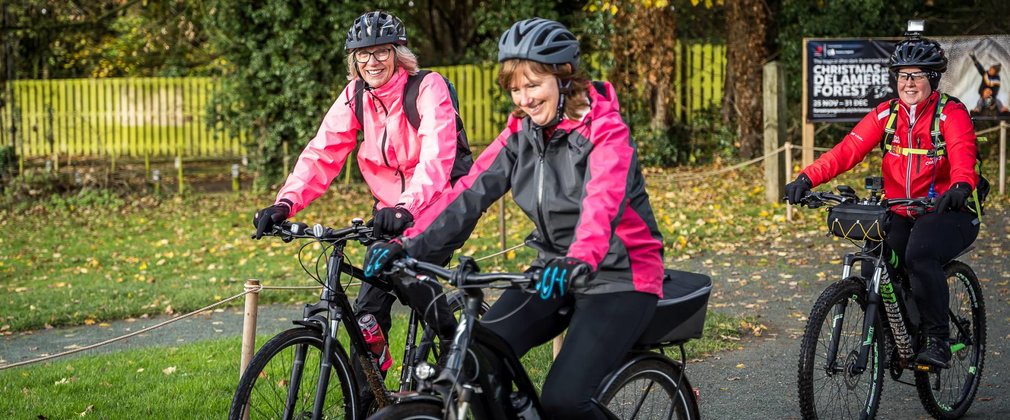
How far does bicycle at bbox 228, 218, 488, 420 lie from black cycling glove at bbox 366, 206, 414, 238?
0.43 ft

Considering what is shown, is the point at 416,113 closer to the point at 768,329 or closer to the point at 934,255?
the point at 934,255

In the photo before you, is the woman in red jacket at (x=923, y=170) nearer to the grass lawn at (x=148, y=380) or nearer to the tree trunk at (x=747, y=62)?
the grass lawn at (x=148, y=380)

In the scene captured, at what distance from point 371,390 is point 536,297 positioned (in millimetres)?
1034

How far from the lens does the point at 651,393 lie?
4.08 metres

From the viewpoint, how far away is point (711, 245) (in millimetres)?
11883

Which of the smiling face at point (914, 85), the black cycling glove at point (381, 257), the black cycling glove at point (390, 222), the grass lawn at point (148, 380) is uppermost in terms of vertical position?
the smiling face at point (914, 85)

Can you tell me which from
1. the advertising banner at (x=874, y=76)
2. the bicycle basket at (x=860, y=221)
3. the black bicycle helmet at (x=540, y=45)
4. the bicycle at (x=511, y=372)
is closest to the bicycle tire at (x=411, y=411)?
the bicycle at (x=511, y=372)

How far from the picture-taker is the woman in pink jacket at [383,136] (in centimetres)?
478

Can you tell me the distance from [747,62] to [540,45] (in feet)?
53.2

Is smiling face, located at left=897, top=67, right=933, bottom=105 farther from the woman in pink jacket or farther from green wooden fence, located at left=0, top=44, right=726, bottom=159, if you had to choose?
green wooden fence, located at left=0, top=44, right=726, bottom=159

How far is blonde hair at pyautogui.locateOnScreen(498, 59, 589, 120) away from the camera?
145 inches

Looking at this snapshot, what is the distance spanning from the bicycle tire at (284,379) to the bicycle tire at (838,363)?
191 cm

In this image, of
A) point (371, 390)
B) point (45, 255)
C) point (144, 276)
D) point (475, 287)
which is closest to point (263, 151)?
point (45, 255)

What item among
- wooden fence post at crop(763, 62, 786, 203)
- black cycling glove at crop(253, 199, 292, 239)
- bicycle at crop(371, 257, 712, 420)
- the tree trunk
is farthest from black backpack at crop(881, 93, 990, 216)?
the tree trunk
